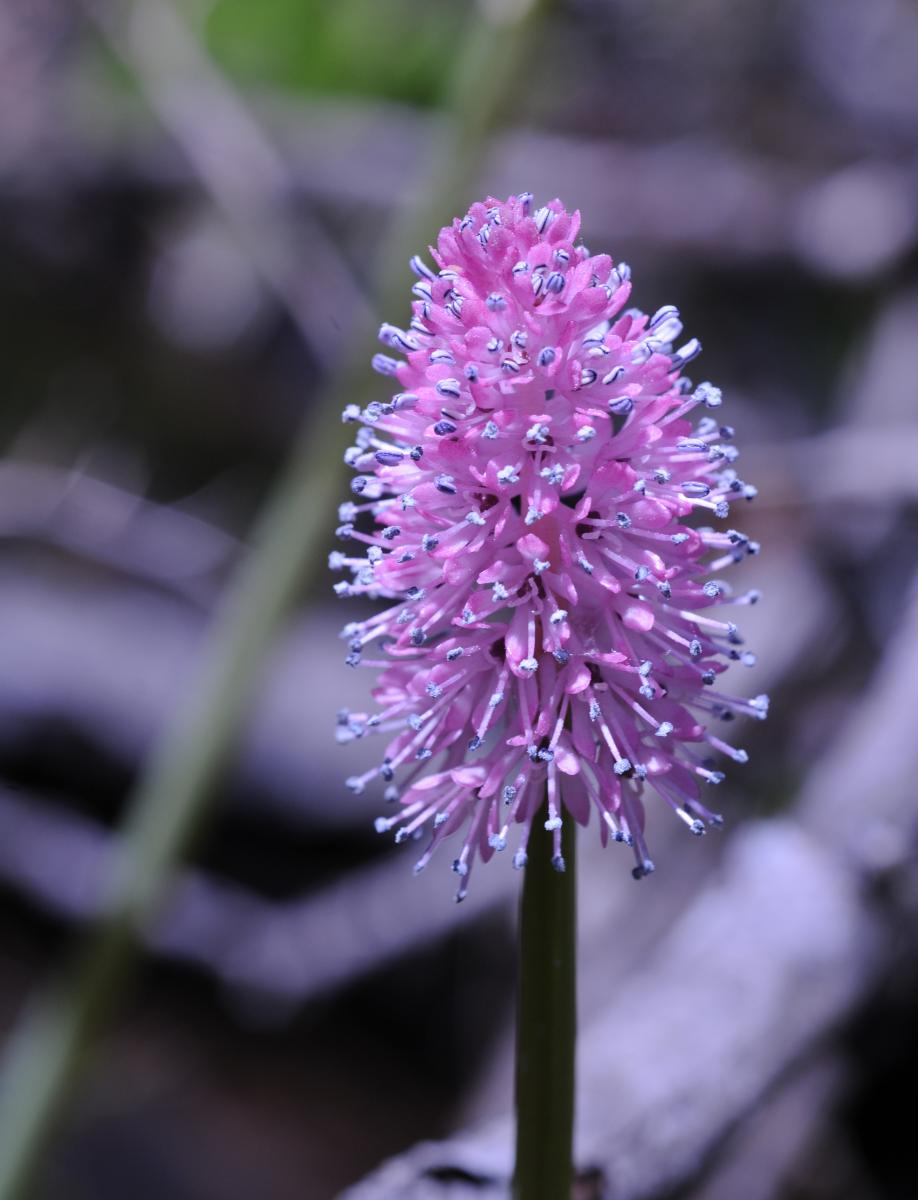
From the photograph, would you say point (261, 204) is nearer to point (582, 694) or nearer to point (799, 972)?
point (799, 972)

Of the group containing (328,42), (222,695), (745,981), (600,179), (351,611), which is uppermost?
(328,42)

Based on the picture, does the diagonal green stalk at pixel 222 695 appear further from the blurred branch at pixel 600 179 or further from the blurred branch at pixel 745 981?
the blurred branch at pixel 745 981

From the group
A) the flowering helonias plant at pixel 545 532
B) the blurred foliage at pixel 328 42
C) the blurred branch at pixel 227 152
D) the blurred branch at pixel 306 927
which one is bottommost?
the blurred branch at pixel 306 927

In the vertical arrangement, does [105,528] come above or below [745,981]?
above

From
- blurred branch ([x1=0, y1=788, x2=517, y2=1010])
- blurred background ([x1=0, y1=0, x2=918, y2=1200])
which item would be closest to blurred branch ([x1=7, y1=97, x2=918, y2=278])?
blurred background ([x1=0, y1=0, x2=918, y2=1200])

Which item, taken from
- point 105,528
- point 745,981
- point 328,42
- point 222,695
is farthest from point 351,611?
point 745,981

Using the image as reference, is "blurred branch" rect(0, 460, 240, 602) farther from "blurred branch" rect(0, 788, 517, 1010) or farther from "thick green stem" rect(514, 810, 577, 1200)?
"thick green stem" rect(514, 810, 577, 1200)

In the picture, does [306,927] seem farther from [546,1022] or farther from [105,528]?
[546,1022]

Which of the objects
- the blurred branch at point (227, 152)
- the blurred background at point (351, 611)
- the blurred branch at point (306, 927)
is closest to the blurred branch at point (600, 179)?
the blurred background at point (351, 611)
